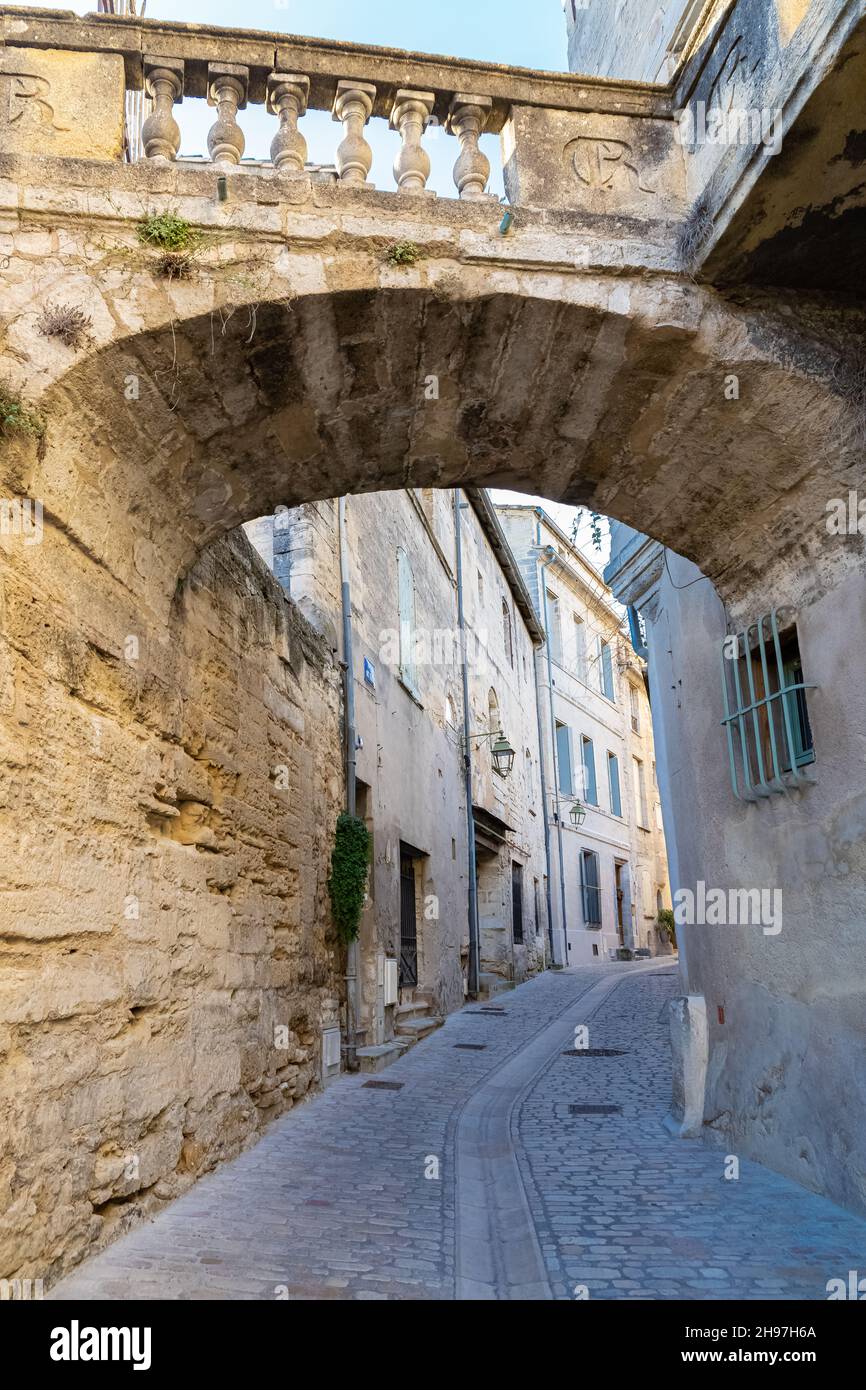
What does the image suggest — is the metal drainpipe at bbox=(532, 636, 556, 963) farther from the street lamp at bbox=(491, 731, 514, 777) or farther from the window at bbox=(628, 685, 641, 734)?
the window at bbox=(628, 685, 641, 734)

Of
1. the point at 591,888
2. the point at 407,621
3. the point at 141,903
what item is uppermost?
the point at 407,621

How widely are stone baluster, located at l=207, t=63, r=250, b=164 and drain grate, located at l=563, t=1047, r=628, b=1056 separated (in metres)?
6.97

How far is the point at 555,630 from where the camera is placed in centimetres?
2134

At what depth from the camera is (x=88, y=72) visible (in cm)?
352

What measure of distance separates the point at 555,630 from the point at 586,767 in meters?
3.09

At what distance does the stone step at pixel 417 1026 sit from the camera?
8.70 m

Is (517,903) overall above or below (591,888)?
below

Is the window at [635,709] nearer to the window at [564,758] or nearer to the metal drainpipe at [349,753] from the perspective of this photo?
the window at [564,758]

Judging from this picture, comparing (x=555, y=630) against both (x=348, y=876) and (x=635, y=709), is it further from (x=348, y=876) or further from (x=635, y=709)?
(x=348, y=876)

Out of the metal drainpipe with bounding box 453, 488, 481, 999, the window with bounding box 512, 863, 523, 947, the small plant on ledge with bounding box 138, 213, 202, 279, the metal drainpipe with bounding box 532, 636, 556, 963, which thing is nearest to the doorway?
the metal drainpipe with bounding box 453, 488, 481, 999

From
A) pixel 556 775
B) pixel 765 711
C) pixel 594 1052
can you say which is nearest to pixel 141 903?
pixel 765 711

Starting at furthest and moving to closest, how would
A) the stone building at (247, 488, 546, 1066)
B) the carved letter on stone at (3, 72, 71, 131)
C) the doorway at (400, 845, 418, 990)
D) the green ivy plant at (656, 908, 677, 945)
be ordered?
the green ivy plant at (656, 908, 677, 945) → the doorway at (400, 845, 418, 990) → the stone building at (247, 488, 546, 1066) → the carved letter on stone at (3, 72, 71, 131)

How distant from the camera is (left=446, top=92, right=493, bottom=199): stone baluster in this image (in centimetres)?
369

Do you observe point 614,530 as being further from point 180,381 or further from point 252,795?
point 180,381
